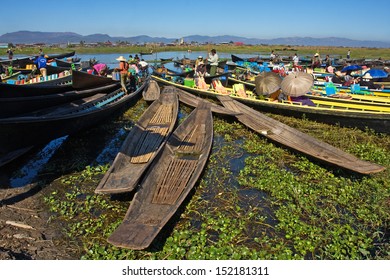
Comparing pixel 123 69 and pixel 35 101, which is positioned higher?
pixel 123 69

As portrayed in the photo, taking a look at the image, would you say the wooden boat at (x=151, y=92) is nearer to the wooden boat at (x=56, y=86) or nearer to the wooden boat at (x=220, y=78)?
the wooden boat at (x=56, y=86)

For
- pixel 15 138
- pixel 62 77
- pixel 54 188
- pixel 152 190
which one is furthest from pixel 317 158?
pixel 62 77

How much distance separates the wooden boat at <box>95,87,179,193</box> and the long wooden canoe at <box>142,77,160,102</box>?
87 centimetres

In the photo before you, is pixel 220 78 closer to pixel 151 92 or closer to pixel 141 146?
pixel 151 92

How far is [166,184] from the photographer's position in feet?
19.6

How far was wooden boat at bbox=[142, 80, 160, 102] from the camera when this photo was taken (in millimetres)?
13456

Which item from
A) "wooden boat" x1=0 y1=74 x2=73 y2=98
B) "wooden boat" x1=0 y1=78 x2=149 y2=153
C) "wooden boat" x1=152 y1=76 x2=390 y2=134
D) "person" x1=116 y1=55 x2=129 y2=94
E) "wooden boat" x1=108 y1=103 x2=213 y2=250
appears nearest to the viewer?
"wooden boat" x1=108 y1=103 x2=213 y2=250

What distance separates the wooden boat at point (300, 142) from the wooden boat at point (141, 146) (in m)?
2.71

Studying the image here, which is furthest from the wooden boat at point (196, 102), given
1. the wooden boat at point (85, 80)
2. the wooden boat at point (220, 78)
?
the wooden boat at point (85, 80)

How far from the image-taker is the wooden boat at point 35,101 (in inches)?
296

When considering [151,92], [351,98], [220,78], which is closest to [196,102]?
[151,92]

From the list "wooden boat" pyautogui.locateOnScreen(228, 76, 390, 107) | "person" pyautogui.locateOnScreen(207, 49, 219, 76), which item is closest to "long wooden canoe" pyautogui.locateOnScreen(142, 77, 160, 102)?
"person" pyautogui.locateOnScreen(207, 49, 219, 76)

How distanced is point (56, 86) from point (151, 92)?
5073 mm

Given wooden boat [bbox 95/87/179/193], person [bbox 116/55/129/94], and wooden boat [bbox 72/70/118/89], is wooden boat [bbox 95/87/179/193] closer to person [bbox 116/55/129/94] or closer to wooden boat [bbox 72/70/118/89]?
person [bbox 116/55/129/94]
